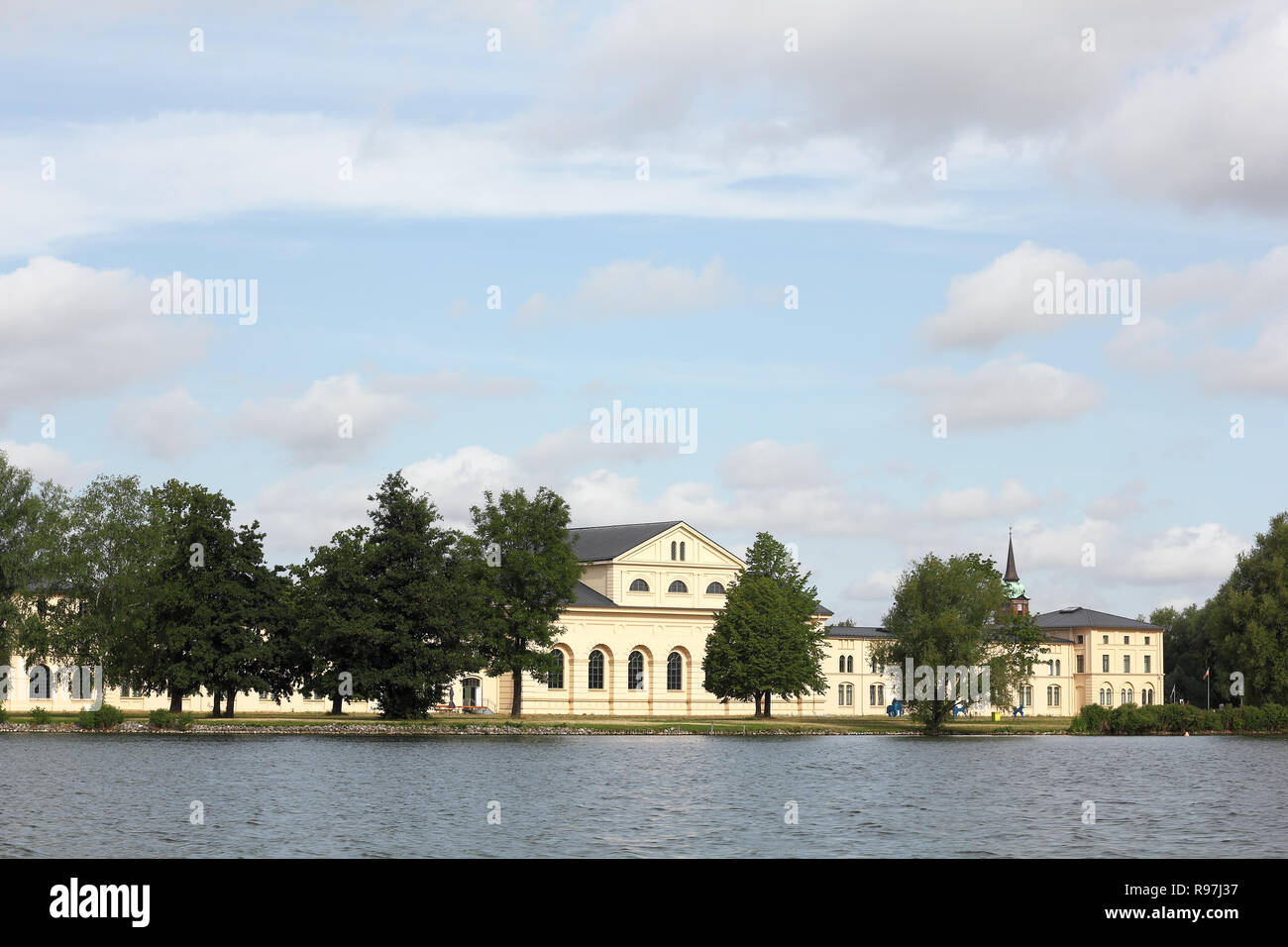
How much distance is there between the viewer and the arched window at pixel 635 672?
116562 mm

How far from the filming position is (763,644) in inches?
3927

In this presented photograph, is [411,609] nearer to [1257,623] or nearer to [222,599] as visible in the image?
[222,599]

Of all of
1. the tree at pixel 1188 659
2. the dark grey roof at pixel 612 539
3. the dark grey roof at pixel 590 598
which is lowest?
the tree at pixel 1188 659

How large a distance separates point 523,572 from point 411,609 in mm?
13261

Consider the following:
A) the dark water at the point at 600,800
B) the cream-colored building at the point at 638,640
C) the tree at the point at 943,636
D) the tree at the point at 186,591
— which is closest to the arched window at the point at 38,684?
the cream-colored building at the point at 638,640

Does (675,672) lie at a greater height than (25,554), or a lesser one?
lesser

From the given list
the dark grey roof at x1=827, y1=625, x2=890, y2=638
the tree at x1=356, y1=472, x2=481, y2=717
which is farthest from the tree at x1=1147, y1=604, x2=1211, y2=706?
the tree at x1=356, y1=472, x2=481, y2=717

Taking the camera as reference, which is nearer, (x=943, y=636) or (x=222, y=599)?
(x=222, y=599)

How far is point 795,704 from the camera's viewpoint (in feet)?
401

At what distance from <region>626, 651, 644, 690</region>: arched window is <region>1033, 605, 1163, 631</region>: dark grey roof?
56.4 meters

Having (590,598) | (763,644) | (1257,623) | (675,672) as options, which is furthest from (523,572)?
(1257,623)

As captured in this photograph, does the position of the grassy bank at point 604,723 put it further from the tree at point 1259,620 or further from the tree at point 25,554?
the tree at point 1259,620

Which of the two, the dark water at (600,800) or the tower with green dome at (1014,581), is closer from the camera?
the dark water at (600,800)

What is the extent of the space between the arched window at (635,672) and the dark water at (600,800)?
46587mm
